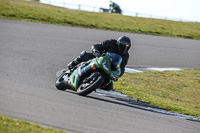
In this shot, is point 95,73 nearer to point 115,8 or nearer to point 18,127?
point 18,127

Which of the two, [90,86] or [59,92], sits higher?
[90,86]

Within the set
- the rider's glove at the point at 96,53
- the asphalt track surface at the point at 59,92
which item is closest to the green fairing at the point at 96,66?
the rider's glove at the point at 96,53

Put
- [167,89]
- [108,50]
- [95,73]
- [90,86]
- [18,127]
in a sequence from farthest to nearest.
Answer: [167,89] < [108,50] < [95,73] < [90,86] < [18,127]

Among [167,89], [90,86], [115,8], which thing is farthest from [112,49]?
[115,8]

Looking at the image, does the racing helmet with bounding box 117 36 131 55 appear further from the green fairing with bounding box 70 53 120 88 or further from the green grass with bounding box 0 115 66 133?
the green grass with bounding box 0 115 66 133

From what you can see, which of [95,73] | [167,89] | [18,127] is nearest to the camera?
[18,127]

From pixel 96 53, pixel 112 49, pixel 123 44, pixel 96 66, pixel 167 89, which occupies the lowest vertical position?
pixel 167 89

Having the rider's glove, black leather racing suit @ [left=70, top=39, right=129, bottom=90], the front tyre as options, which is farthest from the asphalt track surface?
the rider's glove

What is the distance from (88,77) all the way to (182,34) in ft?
74.3

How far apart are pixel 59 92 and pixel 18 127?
3.76 metres

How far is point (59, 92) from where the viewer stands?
8938 mm

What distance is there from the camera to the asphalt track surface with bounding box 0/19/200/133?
6266 millimetres

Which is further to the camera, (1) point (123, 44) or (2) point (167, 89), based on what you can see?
(2) point (167, 89)

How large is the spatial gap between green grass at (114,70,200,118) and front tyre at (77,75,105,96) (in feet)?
7.04
